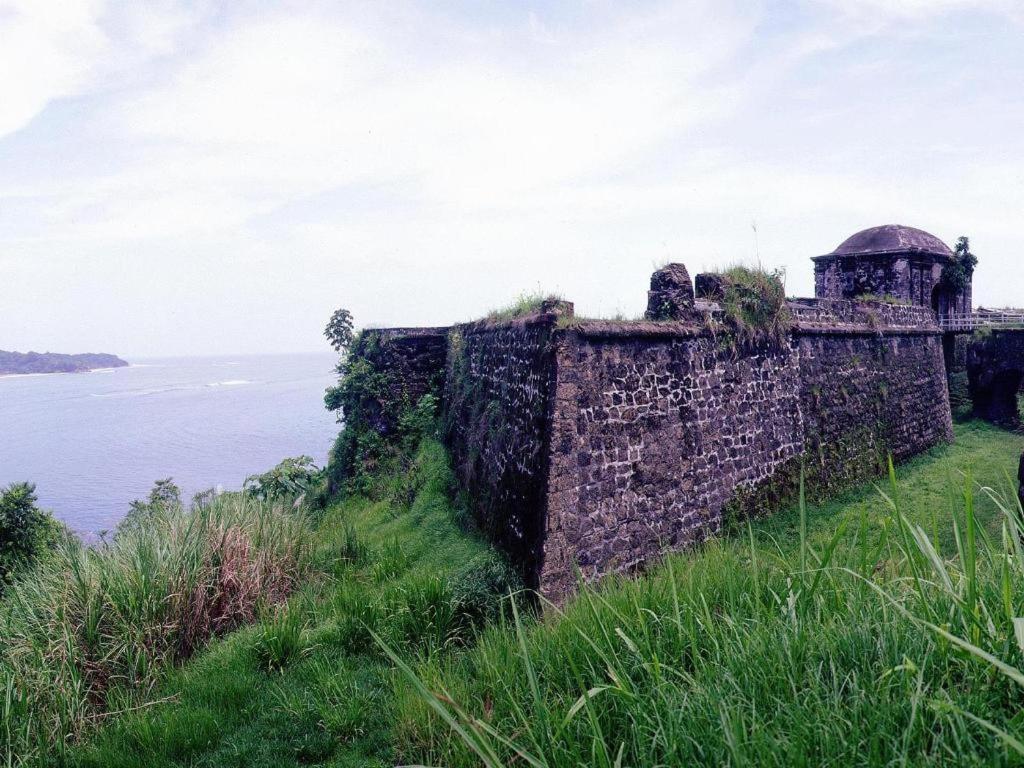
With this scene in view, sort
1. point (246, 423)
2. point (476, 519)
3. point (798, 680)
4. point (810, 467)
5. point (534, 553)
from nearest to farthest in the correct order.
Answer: point (798, 680) < point (534, 553) < point (476, 519) < point (810, 467) < point (246, 423)

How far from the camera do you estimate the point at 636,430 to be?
816 centimetres

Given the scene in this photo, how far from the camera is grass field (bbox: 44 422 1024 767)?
1.93 metres

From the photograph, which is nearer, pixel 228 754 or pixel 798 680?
pixel 798 680

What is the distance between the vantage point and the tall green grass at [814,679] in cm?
183

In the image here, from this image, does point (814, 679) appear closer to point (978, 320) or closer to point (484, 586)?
point (484, 586)

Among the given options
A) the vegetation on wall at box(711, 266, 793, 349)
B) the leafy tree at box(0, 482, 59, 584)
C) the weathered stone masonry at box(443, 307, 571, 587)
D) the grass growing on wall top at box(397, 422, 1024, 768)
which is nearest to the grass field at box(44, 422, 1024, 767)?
the grass growing on wall top at box(397, 422, 1024, 768)

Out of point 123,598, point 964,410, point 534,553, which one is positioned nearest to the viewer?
point 123,598

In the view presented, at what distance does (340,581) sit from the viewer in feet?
27.2

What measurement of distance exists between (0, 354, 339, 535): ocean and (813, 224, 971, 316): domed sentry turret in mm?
20752

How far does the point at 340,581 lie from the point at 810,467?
314 inches

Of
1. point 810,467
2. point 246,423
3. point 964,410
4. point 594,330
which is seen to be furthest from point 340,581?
point 246,423

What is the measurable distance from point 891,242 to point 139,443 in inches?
2099

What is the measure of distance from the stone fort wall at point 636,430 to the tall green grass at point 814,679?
4140mm

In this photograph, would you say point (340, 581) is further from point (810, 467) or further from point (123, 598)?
point (810, 467)
